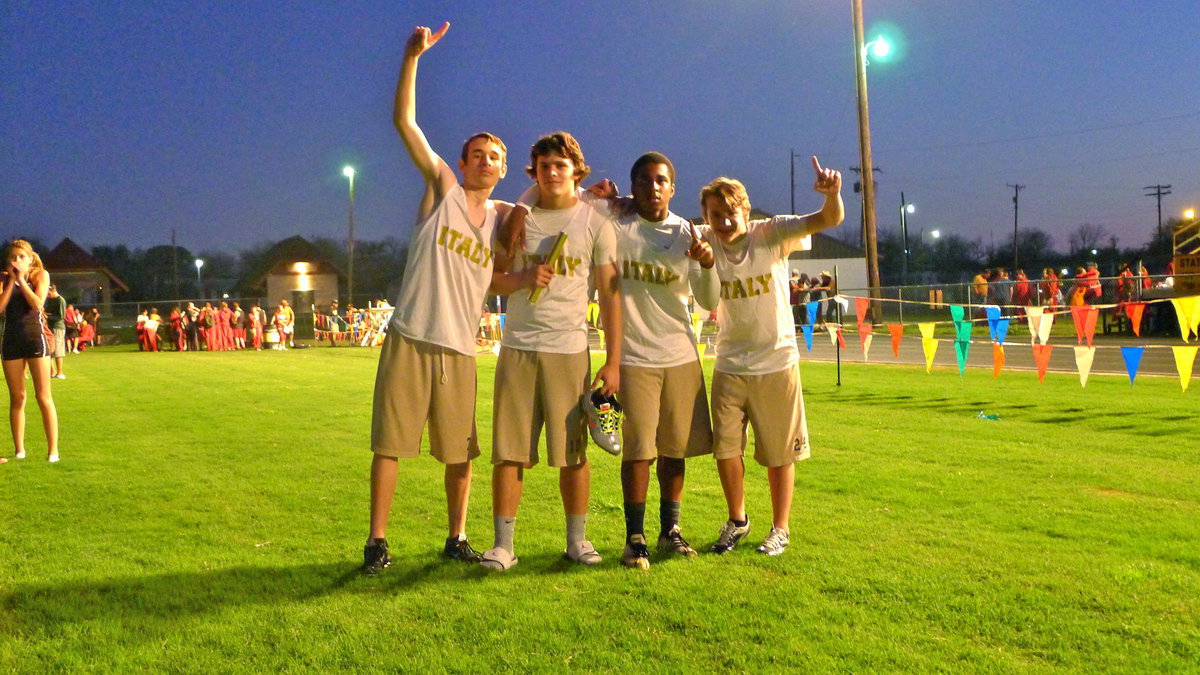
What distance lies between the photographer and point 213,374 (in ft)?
61.8

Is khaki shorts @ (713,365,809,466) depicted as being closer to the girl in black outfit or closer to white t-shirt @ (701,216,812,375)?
white t-shirt @ (701,216,812,375)

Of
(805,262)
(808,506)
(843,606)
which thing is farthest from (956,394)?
(805,262)

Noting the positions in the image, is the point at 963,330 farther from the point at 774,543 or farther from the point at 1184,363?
the point at 774,543

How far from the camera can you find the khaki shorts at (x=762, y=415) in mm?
4652

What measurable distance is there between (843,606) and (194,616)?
2408 millimetres

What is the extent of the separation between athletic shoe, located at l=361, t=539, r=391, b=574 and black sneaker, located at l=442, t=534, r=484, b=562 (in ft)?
1.00

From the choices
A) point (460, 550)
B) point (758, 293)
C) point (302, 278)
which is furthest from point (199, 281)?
point (758, 293)

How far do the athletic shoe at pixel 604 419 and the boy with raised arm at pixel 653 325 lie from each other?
0.41ft

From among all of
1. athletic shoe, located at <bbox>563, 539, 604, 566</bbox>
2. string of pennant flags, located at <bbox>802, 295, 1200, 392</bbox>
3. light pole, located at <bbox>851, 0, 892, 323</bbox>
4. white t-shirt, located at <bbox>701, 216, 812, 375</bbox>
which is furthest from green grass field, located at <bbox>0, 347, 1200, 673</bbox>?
light pole, located at <bbox>851, 0, 892, 323</bbox>

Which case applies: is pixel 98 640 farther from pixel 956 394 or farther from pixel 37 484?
pixel 956 394

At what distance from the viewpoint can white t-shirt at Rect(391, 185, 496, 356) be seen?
433cm

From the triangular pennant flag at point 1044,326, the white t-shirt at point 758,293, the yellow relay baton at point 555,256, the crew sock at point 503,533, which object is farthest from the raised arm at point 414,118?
the triangular pennant flag at point 1044,326

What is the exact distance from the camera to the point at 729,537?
15.4ft

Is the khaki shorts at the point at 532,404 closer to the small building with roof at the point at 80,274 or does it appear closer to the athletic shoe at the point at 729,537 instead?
the athletic shoe at the point at 729,537
